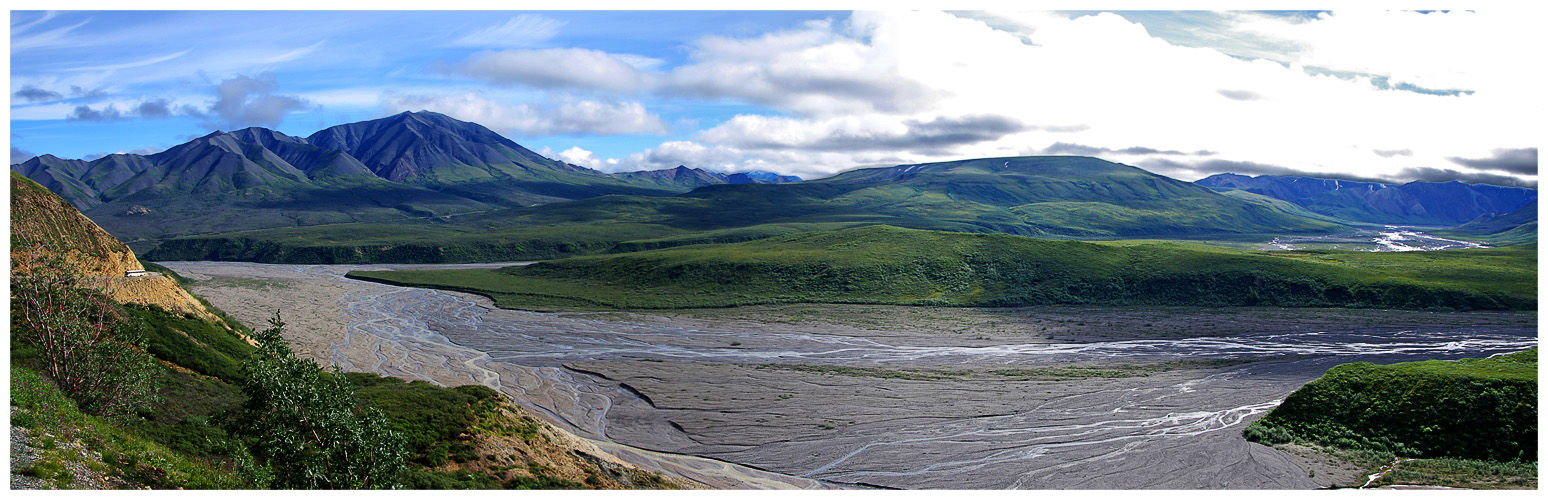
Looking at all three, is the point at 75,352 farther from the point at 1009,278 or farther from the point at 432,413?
the point at 1009,278

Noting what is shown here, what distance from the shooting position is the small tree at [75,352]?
26.8 m

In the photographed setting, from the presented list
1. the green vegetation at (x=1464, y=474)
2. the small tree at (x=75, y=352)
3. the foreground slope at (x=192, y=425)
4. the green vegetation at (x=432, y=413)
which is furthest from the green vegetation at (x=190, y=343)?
the green vegetation at (x=1464, y=474)

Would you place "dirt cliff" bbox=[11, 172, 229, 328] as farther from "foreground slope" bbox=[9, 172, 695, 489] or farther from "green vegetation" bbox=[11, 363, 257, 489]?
"green vegetation" bbox=[11, 363, 257, 489]

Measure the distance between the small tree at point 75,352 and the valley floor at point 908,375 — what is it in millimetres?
20954

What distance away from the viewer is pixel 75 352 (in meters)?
27.6

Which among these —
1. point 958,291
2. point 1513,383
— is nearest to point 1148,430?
point 1513,383

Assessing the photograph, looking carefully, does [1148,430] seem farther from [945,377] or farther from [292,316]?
[292,316]

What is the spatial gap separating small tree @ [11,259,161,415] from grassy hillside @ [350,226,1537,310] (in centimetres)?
7806

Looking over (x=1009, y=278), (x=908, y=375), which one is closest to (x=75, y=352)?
(x=908, y=375)

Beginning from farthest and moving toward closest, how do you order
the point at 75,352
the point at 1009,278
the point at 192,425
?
the point at 1009,278 < the point at 192,425 < the point at 75,352

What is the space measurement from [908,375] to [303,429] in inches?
1805

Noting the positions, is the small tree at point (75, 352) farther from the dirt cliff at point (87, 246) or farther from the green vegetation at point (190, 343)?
the dirt cliff at point (87, 246)
